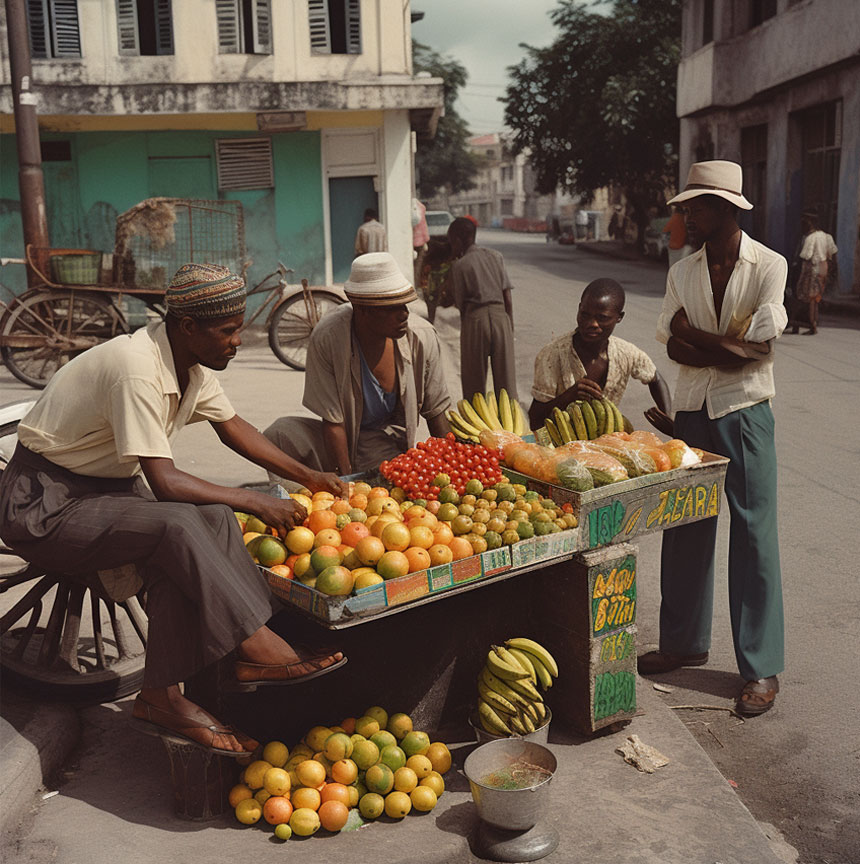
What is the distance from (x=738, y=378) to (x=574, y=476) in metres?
0.92

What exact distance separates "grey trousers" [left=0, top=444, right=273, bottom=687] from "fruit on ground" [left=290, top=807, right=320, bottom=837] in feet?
1.89

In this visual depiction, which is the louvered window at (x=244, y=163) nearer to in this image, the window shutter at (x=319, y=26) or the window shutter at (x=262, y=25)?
the window shutter at (x=262, y=25)

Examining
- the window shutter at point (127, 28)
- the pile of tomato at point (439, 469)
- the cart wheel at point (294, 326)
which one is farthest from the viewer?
the window shutter at point (127, 28)

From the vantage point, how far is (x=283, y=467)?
3.96m

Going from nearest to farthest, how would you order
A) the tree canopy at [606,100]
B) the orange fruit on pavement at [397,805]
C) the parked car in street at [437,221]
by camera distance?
the orange fruit on pavement at [397,805] → the tree canopy at [606,100] → the parked car in street at [437,221]

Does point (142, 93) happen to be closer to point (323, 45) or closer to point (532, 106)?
point (323, 45)

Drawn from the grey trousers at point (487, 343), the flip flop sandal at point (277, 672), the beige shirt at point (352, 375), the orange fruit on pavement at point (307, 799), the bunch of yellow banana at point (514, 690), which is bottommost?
the orange fruit on pavement at point (307, 799)

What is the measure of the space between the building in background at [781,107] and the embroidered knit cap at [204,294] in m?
17.6

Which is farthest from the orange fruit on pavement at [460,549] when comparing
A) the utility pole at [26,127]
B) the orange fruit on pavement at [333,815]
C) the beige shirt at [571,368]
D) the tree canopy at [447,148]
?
the tree canopy at [447,148]

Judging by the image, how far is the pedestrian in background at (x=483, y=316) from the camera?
884 cm

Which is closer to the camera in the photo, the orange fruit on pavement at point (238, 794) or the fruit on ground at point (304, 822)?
the fruit on ground at point (304, 822)

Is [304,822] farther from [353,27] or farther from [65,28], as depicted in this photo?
[65,28]

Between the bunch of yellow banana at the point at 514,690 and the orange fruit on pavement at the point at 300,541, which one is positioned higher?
the orange fruit on pavement at the point at 300,541

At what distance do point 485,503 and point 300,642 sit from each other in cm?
85
